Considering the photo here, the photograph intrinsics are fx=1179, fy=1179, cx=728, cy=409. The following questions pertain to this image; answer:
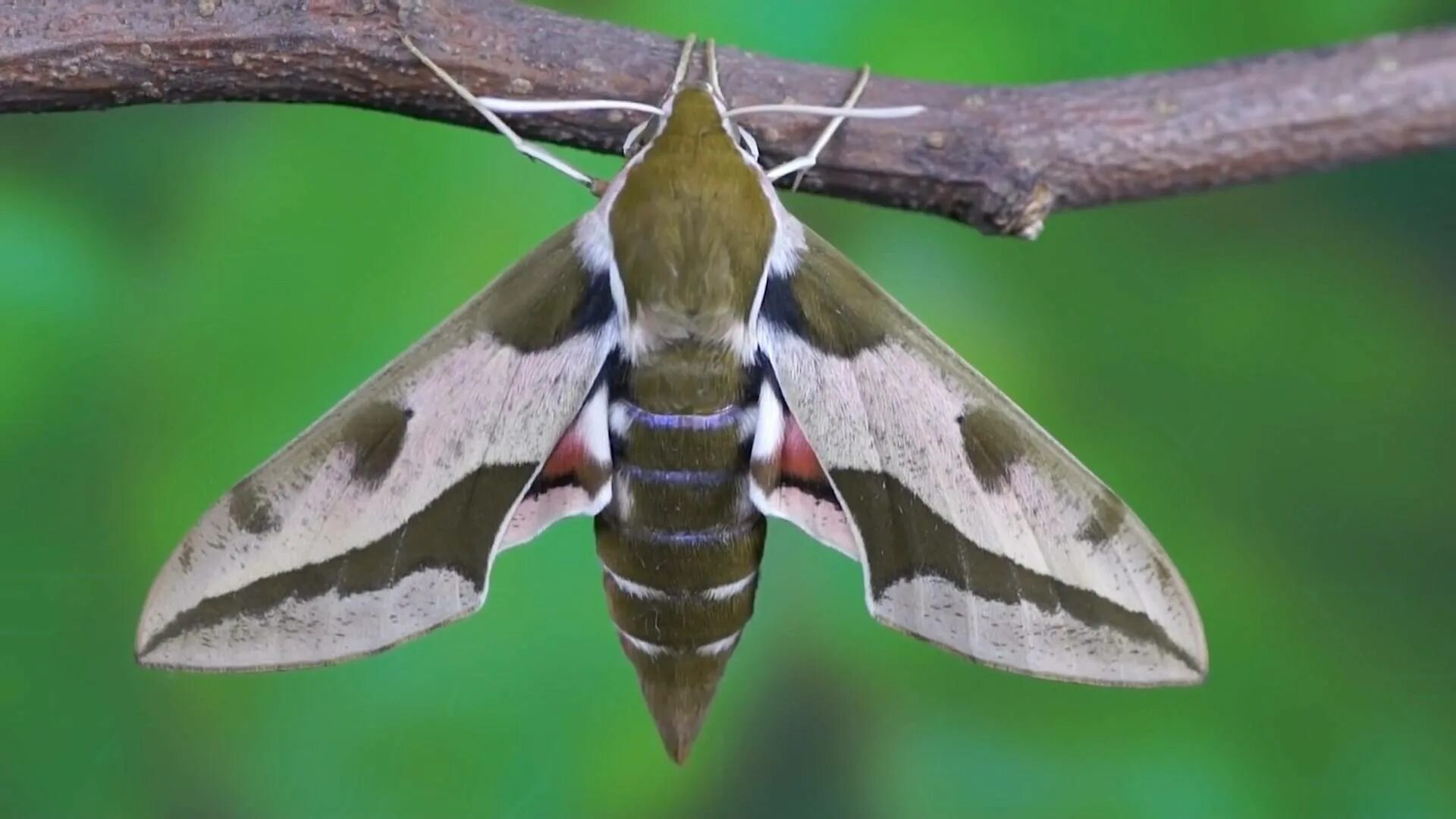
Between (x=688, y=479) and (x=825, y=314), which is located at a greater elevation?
(x=825, y=314)

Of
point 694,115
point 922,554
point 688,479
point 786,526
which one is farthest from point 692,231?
point 786,526

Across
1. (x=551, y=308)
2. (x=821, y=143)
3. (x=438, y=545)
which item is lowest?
(x=438, y=545)

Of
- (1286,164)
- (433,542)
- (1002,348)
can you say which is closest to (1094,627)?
(1286,164)

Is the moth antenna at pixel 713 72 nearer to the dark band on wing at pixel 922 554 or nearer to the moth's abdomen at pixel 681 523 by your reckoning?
the moth's abdomen at pixel 681 523

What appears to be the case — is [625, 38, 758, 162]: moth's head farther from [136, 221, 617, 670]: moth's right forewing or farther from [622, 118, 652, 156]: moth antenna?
[136, 221, 617, 670]: moth's right forewing

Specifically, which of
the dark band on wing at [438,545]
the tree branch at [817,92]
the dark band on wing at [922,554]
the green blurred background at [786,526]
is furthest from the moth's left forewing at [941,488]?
the green blurred background at [786,526]

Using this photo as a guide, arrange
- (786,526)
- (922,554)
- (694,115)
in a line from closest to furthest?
1. (694,115)
2. (922,554)
3. (786,526)

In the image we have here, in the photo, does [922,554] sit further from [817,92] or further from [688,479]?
[817,92]

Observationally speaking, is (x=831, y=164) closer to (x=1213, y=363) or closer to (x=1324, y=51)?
(x=1324, y=51)
